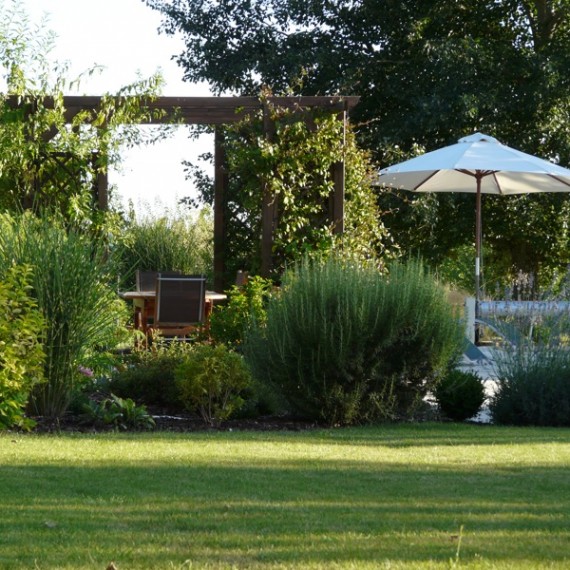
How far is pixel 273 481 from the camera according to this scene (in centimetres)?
538

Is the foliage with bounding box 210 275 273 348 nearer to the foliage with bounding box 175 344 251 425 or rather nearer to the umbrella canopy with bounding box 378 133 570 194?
the foliage with bounding box 175 344 251 425

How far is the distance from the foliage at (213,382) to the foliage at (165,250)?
8.77m

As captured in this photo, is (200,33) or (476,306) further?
(200,33)

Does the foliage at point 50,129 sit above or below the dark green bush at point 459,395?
above

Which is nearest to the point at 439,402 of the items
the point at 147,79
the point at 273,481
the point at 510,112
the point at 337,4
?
the point at 273,481

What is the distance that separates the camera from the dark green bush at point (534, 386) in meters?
8.45

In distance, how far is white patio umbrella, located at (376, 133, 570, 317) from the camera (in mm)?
12943

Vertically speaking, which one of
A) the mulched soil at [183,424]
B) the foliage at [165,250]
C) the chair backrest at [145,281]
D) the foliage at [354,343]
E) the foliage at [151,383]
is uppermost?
the foliage at [165,250]

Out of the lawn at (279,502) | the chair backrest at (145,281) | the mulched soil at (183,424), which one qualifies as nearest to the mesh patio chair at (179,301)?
the chair backrest at (145,281)

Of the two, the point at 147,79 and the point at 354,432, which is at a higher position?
the point at 147,79

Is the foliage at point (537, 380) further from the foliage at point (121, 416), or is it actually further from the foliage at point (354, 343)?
the foliage at point (121, 416)

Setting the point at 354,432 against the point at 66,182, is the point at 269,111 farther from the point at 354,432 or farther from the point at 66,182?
the point at 354,432

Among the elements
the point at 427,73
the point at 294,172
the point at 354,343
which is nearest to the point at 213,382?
the point at 354,343

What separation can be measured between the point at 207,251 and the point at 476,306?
313 inches
